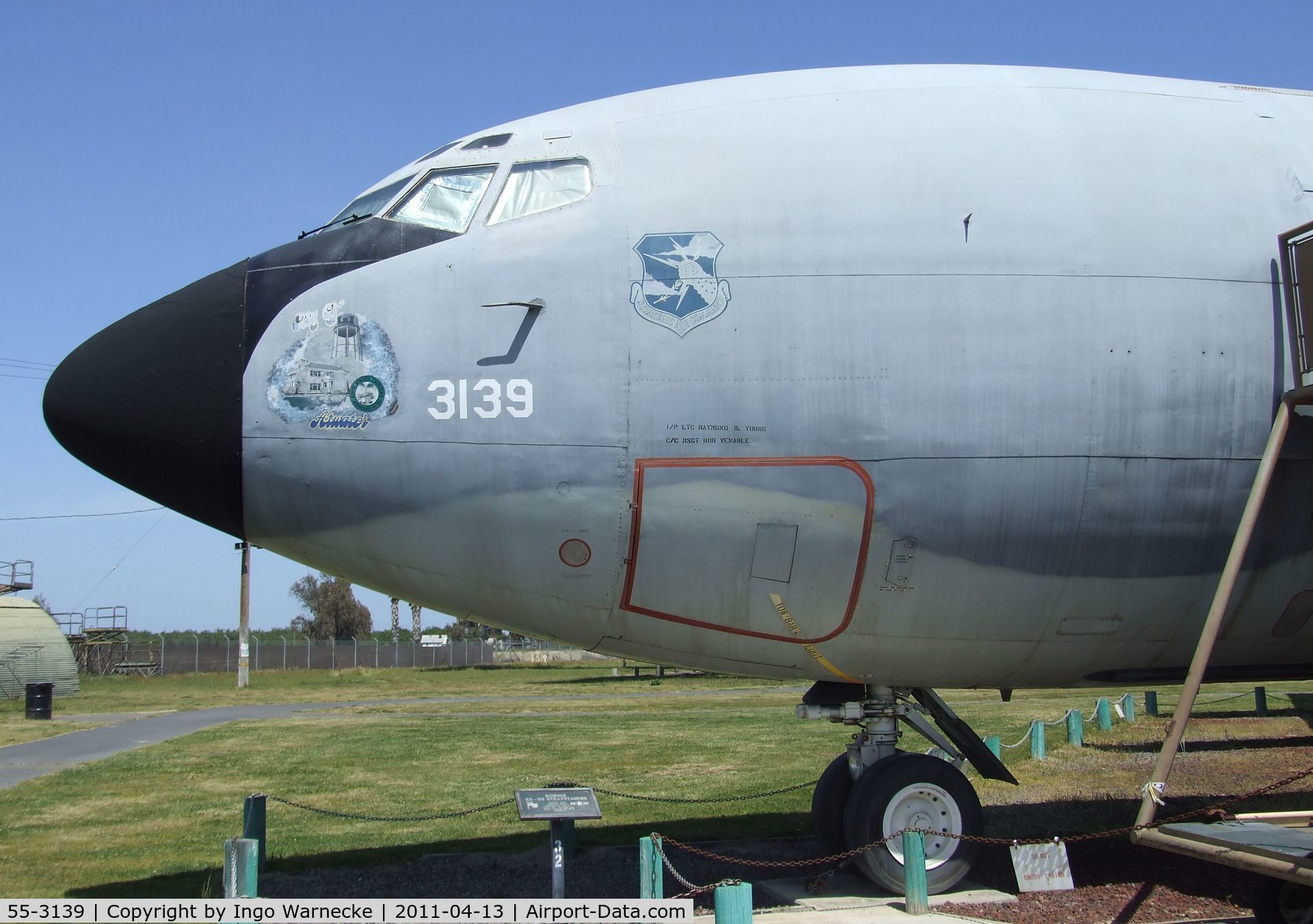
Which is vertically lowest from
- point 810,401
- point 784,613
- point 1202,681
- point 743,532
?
point 1202,681

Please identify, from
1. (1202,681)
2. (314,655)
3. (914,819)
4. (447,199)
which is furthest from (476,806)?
(314,655)

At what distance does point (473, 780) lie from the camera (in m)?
17.0

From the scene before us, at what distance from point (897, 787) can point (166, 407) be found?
5733 millimetres

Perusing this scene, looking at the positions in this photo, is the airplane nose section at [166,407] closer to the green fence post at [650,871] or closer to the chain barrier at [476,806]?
the chain barrier at [476,806]

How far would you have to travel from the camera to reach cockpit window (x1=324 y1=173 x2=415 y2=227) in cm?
800

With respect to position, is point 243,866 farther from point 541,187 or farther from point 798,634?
point 541,187

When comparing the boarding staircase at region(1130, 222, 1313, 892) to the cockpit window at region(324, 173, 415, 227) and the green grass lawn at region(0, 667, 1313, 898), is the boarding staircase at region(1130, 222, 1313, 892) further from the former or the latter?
the cockpit window at region(324, 173, 415, 227)

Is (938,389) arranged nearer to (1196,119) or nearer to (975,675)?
(975,675)

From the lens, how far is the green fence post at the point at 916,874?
7.68m

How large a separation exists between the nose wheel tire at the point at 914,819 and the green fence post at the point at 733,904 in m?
2.00

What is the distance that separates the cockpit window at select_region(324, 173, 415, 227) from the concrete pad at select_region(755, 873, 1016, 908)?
5.91 metres

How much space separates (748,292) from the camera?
739 centimetres

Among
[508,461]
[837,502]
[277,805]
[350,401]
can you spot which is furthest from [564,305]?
[277,805]

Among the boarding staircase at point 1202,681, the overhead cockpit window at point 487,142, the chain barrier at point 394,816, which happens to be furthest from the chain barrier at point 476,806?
the overhead cockpit window at point 487,142
